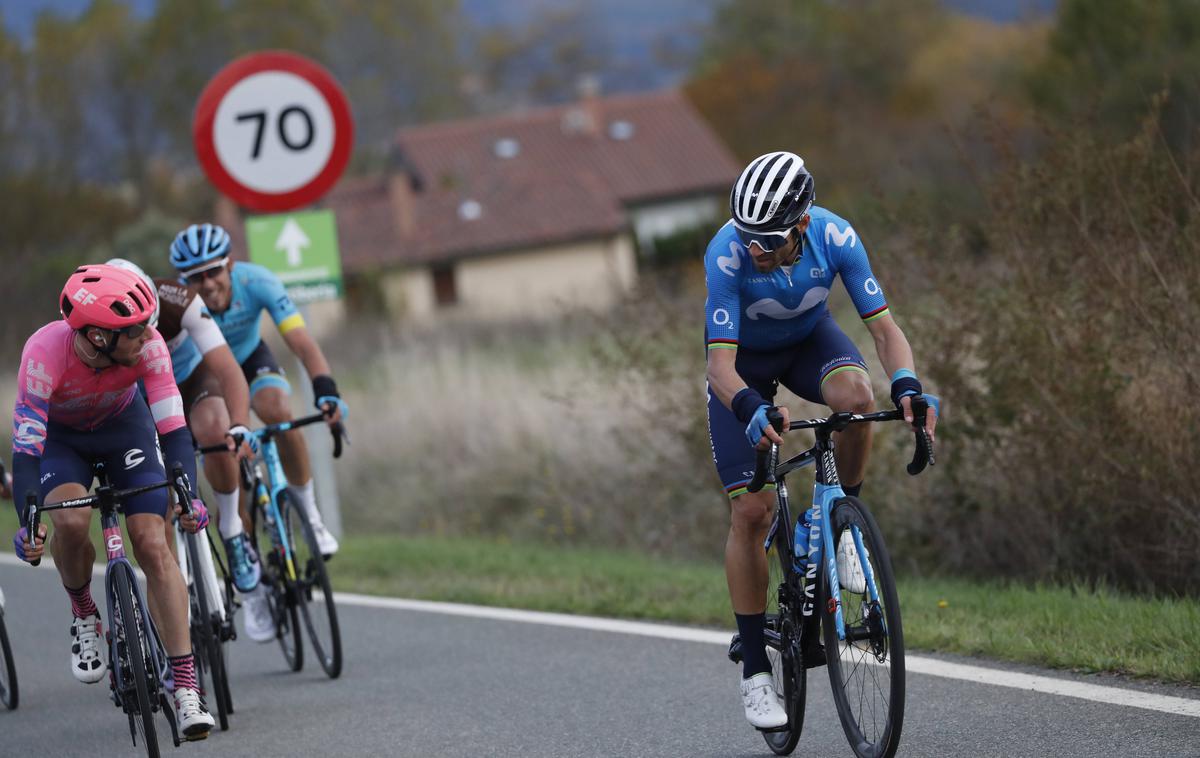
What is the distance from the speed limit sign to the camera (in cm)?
1076

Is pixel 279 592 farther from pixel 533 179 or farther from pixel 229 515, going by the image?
pixel 533 179

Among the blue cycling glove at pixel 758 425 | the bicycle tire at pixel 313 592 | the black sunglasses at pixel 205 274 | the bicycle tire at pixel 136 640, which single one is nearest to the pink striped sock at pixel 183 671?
the bicycle tire at pixel 136 640

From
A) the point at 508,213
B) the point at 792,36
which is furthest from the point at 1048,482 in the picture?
the point at 792,36

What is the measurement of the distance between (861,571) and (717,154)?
63932 mm

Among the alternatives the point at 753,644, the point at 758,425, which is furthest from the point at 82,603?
the point at 758,425

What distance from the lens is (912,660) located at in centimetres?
705

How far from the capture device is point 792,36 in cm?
8188

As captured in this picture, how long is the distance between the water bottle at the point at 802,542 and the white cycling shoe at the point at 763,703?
48 centimetres

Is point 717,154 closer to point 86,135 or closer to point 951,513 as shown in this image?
point 86,135

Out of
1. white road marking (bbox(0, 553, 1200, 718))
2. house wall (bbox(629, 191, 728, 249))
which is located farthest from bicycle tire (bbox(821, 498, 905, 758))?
house wall (bbox(629, 191, 728, 249))

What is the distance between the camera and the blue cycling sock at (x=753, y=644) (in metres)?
5.91

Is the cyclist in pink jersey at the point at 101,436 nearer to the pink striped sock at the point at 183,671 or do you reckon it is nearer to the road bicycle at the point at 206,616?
the pink striped sock at the point at 183,671

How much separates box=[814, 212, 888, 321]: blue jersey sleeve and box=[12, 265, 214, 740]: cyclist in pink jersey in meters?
2.56

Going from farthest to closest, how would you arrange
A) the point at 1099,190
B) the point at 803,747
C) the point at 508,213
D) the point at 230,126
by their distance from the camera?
the point at 508,213
the point at 230,126
the point at 1099,190
the point at 803,747
